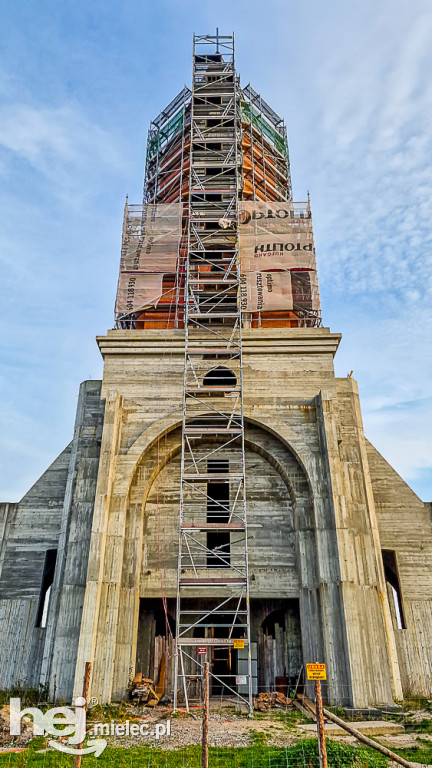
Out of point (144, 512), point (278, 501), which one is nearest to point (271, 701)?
point (278, 501)

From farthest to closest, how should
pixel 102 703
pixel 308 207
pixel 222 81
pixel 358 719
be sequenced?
1. pixel 222 81
2. pixel 308 207
3. pixel 102 703
4. pixel 358 719

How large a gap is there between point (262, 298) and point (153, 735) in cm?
1618

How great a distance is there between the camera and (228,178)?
87.7ft

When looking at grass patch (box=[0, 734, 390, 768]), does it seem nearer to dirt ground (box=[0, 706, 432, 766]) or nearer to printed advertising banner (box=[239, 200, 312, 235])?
dirt ground (box=[0, 706, 432, 766])

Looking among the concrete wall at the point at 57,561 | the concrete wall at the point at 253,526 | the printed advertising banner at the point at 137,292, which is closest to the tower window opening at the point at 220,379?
the concrete wall at the point at 253,526

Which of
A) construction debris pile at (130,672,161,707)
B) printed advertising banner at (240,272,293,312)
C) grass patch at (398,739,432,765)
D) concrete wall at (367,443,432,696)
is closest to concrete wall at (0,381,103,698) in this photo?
construction debris pile at (130,672,161,707)

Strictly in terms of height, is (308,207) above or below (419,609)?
above

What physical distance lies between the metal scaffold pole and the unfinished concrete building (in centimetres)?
11

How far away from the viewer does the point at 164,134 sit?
33.9 m

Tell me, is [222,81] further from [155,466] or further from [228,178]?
[155,466]

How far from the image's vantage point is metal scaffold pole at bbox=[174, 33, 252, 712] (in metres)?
17.9

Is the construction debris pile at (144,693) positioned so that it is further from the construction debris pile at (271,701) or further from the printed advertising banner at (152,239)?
the printed advertising banner at (152,239)

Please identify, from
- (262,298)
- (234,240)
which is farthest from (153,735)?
(234,240)

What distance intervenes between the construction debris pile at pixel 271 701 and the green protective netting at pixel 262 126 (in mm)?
27706
